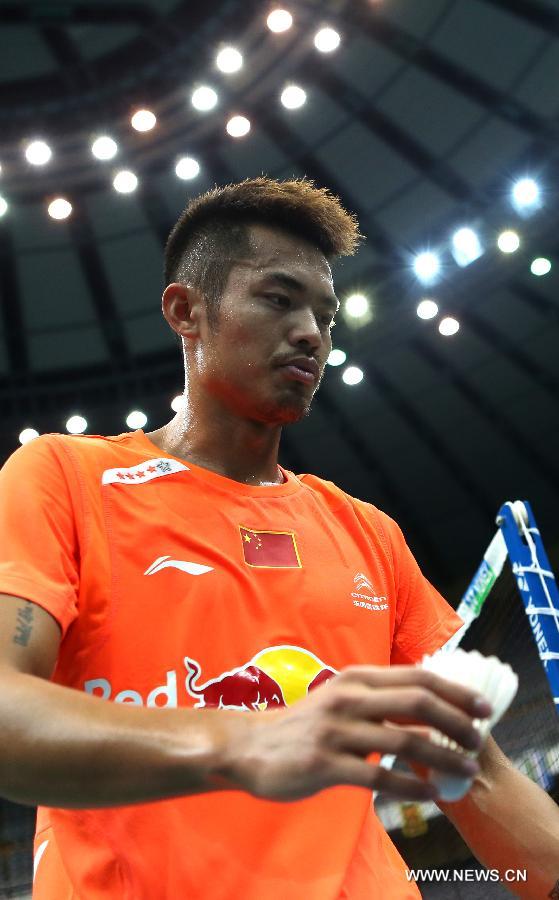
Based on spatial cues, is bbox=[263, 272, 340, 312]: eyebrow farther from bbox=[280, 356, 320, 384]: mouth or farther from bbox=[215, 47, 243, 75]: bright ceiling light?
bbox=[215, 47, 243, 75]: bright ceiling light

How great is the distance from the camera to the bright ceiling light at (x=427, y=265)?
11.1 m

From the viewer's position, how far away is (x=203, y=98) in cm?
909

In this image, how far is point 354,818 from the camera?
1854 millimetres

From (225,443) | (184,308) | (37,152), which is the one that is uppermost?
(37,152)

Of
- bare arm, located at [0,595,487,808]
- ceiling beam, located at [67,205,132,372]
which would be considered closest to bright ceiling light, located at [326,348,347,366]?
ceiling beam, located at [67,205,132,372]

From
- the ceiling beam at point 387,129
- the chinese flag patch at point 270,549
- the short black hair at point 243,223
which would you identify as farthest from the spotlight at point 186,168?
the chinese flag patch at point 270,549

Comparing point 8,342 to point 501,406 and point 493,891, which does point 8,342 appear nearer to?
point 501,406

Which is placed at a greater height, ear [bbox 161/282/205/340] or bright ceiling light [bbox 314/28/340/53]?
bright ceiling light [bbox 314/28/340/53]

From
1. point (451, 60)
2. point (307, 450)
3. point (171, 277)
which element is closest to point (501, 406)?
point (307, 450)

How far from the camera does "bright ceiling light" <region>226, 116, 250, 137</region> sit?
9.39 meters

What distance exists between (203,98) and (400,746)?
357 inches

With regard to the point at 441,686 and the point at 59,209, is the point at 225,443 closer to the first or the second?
the point at 441,686

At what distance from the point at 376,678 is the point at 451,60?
9548 mm

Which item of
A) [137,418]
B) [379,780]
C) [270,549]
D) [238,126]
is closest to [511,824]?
[270,549]
